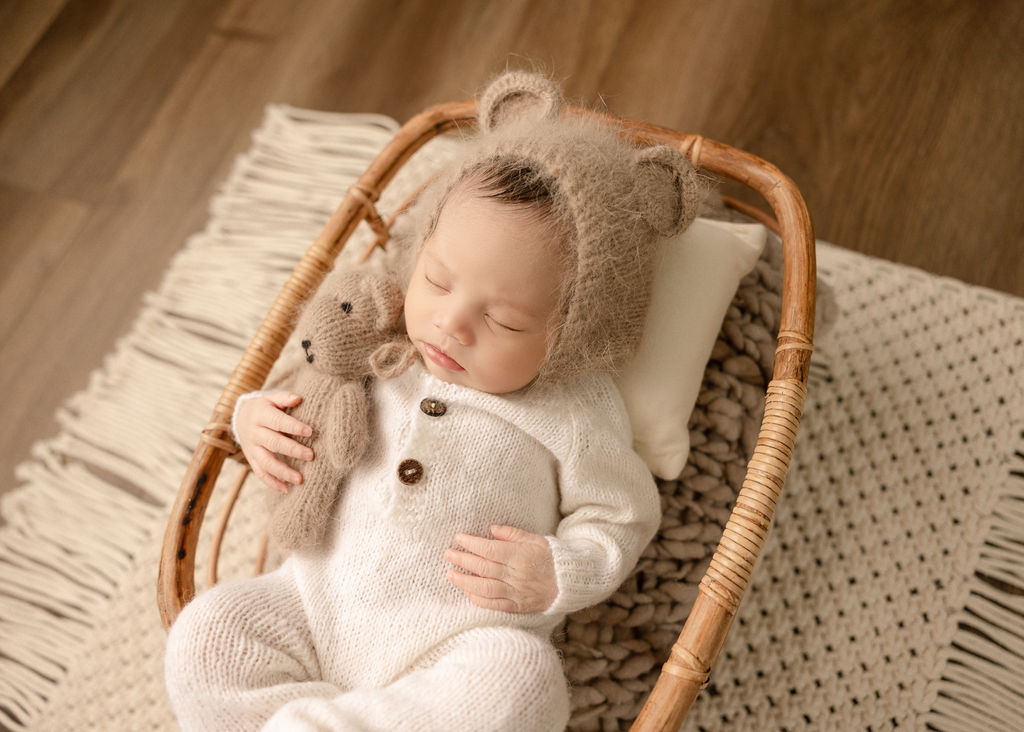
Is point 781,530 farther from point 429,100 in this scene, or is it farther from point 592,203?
point 429,100

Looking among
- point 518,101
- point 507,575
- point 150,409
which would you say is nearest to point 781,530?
point 507,575

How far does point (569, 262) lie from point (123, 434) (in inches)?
40.9

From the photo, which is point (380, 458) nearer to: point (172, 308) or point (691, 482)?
point (691, 482)

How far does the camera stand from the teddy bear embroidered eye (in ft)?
2.99

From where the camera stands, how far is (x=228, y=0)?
188 centimetres

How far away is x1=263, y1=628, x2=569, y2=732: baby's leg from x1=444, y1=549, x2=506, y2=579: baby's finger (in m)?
0.07

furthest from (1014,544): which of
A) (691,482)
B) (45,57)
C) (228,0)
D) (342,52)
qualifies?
(45,57)

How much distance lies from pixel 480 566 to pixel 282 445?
288 millimetres

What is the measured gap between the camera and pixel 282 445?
0.93 m

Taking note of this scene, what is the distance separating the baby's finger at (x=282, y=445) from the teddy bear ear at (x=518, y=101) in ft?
1.54

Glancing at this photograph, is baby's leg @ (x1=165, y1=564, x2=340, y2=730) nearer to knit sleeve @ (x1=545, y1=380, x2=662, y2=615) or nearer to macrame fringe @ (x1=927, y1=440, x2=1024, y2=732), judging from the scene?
knit sleeve @ (x1=545, y1=380, x2=662, y2=615)

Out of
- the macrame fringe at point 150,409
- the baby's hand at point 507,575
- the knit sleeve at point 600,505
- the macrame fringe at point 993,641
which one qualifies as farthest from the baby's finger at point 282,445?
the macrame fringe at point 993,641

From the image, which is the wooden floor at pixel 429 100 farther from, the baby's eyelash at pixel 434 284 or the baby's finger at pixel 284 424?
the baby's eyelash at pixel 434 284

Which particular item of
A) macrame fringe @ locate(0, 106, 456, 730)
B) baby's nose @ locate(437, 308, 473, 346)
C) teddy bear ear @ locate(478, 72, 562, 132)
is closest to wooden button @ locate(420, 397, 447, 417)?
baby's nose @ locate(437, 308, 473, 346)
